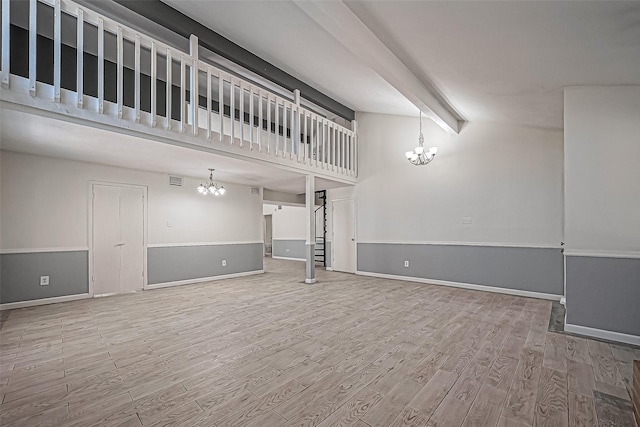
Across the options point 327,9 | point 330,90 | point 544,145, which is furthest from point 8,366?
point 544,145

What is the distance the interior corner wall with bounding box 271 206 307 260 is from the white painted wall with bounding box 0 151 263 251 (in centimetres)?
462

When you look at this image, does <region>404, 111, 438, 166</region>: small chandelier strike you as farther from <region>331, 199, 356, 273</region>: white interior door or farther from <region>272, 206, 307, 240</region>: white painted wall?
<region>272, 206, 307, 240</region>: white painted wall

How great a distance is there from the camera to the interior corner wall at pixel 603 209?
3.11m

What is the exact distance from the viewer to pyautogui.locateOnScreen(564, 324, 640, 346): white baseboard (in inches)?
121

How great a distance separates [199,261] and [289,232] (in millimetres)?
5456

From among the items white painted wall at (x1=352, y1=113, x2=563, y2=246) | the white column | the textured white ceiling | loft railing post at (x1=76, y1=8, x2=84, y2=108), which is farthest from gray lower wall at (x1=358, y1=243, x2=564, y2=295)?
loft railing post at (x1=76, y1=8, x2=84, y2=108)

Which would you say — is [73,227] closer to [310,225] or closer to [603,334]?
[310,225]

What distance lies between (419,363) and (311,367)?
3.16 feet

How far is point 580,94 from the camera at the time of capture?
3361mm

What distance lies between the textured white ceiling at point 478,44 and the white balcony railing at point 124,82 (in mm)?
834

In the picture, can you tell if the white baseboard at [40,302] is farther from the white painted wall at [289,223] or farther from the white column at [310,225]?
the white painted wall at [289,223]

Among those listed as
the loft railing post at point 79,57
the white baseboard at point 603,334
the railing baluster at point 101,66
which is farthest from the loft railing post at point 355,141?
the loft railing post at point 79,57

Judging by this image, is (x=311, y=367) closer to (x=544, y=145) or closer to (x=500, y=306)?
(x=500, y=306)

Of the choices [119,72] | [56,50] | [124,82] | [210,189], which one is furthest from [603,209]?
[124,82]
